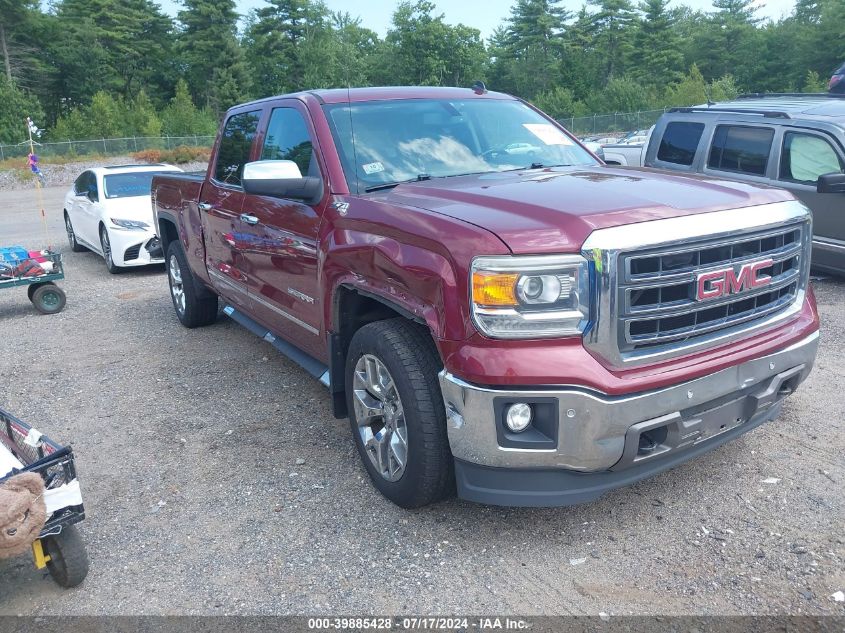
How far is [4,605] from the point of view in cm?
320

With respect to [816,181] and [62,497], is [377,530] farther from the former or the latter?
[816,181]

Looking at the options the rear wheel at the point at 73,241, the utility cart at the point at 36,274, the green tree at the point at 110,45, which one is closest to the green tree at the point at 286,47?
the green tree at the point at 110,45

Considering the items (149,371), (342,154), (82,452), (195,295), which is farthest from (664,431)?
(195,295)

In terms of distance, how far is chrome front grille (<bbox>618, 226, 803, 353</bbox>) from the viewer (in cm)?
300

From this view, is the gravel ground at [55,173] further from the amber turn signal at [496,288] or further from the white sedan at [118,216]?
the amber turn signal at [496,288]

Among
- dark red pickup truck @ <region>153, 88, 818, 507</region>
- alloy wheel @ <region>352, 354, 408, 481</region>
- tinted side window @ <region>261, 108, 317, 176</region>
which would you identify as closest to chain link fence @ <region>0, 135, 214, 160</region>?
tinted side window @ <region>261, 108, 317, 176</region>

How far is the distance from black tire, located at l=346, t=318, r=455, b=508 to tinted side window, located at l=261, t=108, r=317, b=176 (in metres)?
1.27

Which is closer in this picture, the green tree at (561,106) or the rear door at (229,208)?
the rear door at (229,208)

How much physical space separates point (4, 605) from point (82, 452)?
1.57 metres

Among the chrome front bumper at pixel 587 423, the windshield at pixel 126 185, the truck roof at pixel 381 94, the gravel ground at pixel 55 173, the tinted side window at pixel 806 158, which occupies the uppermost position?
the truck roof at pixel 381 94

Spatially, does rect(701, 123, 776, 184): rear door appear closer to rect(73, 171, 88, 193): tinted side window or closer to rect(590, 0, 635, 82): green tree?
rect(73, 171, 88, 193): tinted side window

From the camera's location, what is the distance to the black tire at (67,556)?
10.5 ft

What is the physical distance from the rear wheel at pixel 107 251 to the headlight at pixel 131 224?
0.71 feet

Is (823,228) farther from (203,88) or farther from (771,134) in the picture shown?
(203,88)
